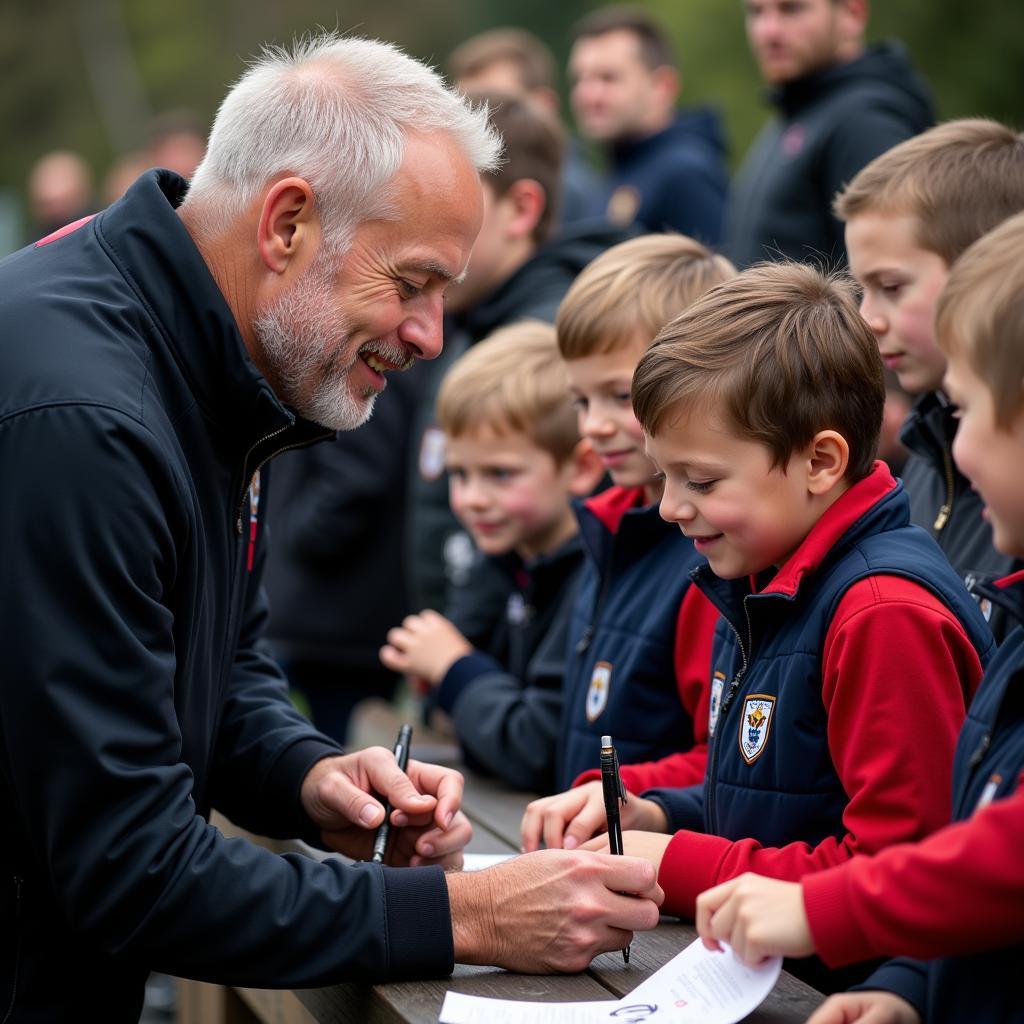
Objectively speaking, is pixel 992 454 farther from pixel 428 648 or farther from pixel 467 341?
pixel 467 341

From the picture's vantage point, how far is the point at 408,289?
8.73ft

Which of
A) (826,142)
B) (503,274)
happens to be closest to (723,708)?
(503,274)

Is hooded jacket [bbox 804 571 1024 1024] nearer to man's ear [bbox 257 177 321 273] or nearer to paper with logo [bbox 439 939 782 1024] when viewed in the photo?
paper with logo [bbox 439 939 782 1024]

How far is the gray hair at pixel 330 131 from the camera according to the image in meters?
2.56

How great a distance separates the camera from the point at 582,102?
754 cm

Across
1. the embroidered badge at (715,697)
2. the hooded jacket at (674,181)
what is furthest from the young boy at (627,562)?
the hooded jacket at (674,181)

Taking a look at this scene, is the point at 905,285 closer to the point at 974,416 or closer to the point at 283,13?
the point at 974,416

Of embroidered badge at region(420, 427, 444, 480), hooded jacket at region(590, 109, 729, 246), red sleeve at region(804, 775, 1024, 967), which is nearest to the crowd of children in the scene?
red sleeve at region(804, 775, 1024, 967)

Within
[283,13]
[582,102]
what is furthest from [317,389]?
[283,13]

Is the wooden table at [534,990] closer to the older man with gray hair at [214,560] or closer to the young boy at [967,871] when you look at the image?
the older man with gray hair at [214,560]

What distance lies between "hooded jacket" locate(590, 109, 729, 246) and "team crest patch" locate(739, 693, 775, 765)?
4.24 metres

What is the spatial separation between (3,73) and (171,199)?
36294 mm

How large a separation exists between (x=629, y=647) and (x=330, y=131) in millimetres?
1120

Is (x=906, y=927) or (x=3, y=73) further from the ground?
(x=3, y=73)
